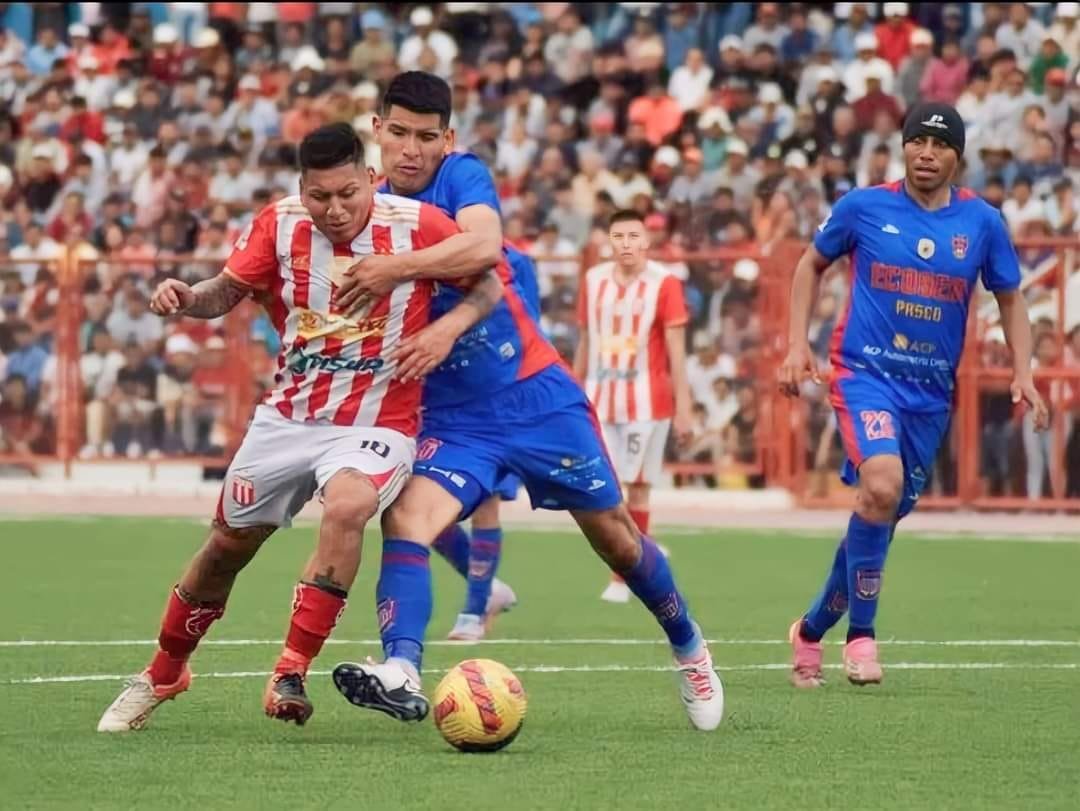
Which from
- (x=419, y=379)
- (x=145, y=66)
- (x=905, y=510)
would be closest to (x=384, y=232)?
→ (x=419, y=379)

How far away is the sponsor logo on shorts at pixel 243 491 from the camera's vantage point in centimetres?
815

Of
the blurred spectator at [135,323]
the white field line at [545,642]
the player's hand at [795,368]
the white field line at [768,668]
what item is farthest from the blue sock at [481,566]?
the blurred spectator at [135,323]

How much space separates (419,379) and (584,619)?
4978 mm

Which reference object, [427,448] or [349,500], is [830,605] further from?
[349,500]

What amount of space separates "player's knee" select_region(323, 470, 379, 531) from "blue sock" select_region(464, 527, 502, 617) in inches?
172

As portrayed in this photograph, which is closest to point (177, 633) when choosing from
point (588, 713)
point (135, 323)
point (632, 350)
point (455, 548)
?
point (588, 713)

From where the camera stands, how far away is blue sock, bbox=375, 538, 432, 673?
8070 mm

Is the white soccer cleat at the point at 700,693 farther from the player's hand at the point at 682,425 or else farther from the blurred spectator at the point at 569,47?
the blurred spectator at the point at 569,47

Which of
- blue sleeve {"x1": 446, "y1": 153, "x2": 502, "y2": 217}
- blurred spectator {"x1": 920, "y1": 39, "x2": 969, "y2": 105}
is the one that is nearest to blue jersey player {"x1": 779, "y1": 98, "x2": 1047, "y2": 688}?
blue sleeve {"x1": 446, "y1": 153, "x2": 502, "y2": 217}

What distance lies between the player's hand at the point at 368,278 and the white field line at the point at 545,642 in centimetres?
373

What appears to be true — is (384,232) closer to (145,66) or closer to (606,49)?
(606,49)

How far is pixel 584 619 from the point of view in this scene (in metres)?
13.2

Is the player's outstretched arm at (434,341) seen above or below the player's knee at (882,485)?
above

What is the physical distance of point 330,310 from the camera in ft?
27.0
